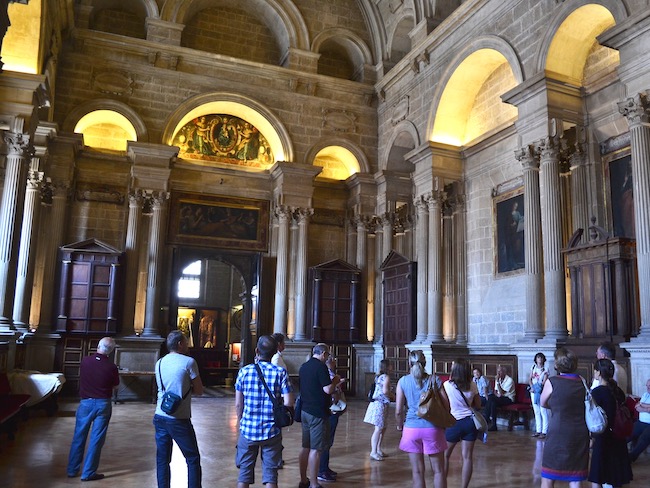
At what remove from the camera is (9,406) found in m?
8.80

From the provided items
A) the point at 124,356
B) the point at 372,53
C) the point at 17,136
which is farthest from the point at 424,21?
the point at 124,356

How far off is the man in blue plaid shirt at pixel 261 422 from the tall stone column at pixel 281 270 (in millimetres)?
12581

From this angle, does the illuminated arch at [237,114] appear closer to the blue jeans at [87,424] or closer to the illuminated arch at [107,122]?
the illuminated arch at [107,122]

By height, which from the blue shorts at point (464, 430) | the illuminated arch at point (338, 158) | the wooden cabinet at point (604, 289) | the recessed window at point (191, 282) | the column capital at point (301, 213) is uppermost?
the illuminated arch at point (338, 158)

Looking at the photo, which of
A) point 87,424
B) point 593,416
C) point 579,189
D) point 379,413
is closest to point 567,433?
point 593,416

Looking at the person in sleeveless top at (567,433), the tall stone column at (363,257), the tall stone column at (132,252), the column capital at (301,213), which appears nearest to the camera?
the person in sleeveless top at (567,433)

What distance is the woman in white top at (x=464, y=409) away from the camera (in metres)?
5.93

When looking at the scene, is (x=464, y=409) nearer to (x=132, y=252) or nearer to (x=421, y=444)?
(x=421, y=444)

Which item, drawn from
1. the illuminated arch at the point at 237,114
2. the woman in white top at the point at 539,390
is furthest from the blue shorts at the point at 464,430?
the illuminated arch at the point at 237,114

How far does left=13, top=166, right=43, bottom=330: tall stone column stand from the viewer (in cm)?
1489

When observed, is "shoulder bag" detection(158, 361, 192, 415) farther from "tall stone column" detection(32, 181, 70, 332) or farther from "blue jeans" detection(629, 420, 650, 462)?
"tall stone column" detection(32, 181, 70, 332)

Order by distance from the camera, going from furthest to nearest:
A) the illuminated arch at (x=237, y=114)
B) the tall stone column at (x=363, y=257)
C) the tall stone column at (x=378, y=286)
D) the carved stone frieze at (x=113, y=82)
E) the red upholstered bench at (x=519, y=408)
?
the tall stone column at (x=363, y=257), the tall stone column at (x=378, y=286), the illuminated arch at (x=237, y=114), the carved stone frieze at (x=113, y=82), the red upholstered bench at (x=519, y=408)

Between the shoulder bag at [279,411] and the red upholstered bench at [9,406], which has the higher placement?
the shoulder bag at [279,411]

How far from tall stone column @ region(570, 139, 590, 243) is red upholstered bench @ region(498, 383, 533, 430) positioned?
3285 mm
